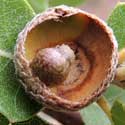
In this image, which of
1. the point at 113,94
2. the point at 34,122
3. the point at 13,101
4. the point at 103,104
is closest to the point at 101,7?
the point at 113,94

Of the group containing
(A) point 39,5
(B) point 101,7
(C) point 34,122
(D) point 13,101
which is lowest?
(B) point 101,7

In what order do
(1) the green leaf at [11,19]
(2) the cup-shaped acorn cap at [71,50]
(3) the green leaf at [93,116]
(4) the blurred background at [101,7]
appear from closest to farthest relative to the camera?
(2) the cup-shaped acorn cap at [71,50], (1) the green leaf at [11,19], (3) the green leaf at [93,116], (4) the blurred background at [101,7]

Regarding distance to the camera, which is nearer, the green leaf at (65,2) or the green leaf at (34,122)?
the green leaf at (34,122)

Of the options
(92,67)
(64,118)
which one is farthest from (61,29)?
(64,118)

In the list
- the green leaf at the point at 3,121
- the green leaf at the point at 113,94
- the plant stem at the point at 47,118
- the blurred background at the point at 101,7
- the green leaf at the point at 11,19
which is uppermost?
the green leaf at the point at 11,19

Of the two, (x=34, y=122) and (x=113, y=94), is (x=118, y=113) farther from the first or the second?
(x=113, y=94)

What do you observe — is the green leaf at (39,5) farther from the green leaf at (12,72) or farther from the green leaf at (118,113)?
the green leaf at (118,113)

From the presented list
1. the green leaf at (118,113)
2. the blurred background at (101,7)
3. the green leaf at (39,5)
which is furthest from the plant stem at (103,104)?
the blurred background at (101,7)
